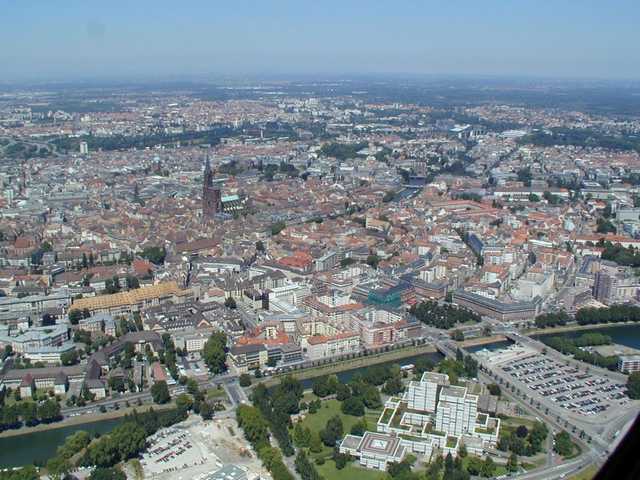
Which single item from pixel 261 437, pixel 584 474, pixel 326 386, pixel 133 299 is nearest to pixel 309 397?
pixel 326 386

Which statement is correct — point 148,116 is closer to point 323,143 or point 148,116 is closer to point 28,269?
point 323,143

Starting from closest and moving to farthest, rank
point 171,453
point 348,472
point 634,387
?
1. point 348,472
2. point 171,453
3. point 634,387

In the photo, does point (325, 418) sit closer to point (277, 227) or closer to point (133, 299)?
point (133, 299)

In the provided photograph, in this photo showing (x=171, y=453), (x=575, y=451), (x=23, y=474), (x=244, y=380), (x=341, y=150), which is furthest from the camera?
(x=341, y=150)

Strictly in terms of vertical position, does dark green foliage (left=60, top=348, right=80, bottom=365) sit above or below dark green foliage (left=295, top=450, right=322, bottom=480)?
below

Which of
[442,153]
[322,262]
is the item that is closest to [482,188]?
[442,153]

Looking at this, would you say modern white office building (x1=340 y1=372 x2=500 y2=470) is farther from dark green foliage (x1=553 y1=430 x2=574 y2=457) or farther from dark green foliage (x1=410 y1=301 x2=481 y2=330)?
dark green foliage (x1=410 y1=301 x2=481 y2=330)

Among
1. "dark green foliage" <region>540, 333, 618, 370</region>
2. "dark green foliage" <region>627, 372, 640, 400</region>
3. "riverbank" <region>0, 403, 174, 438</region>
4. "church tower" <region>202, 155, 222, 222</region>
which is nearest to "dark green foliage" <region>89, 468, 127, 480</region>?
"riverbank" <region>0, 403, 174, 438</region>
